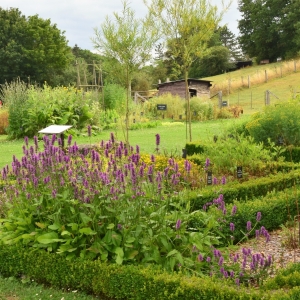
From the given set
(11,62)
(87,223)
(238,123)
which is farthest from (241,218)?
(11,62)

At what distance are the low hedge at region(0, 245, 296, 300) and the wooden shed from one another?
84.3ft

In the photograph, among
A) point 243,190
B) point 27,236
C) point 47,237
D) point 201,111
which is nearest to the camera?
point 47,237

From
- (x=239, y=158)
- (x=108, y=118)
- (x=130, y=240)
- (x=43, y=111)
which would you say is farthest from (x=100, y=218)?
(x=108, y=118)

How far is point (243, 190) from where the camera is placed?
19.2 feet

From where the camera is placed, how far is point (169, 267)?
143 inches

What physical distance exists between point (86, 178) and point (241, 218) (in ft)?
6.10

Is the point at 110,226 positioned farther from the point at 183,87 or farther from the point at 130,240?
the point at 183,87

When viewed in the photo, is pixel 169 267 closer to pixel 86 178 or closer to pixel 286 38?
pixel 86 178

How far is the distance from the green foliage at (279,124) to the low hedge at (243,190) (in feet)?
7.24

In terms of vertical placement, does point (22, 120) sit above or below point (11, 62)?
below

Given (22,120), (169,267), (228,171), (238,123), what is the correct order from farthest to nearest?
1. (22,120)
2. (238,123)
3. (228,171)
4. (169,267)

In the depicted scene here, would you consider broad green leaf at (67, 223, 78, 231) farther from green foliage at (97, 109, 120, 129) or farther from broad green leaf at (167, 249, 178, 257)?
green foliage at (97, 109, 120, 129)

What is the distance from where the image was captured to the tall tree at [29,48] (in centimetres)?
4425

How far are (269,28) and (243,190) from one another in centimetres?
4777
